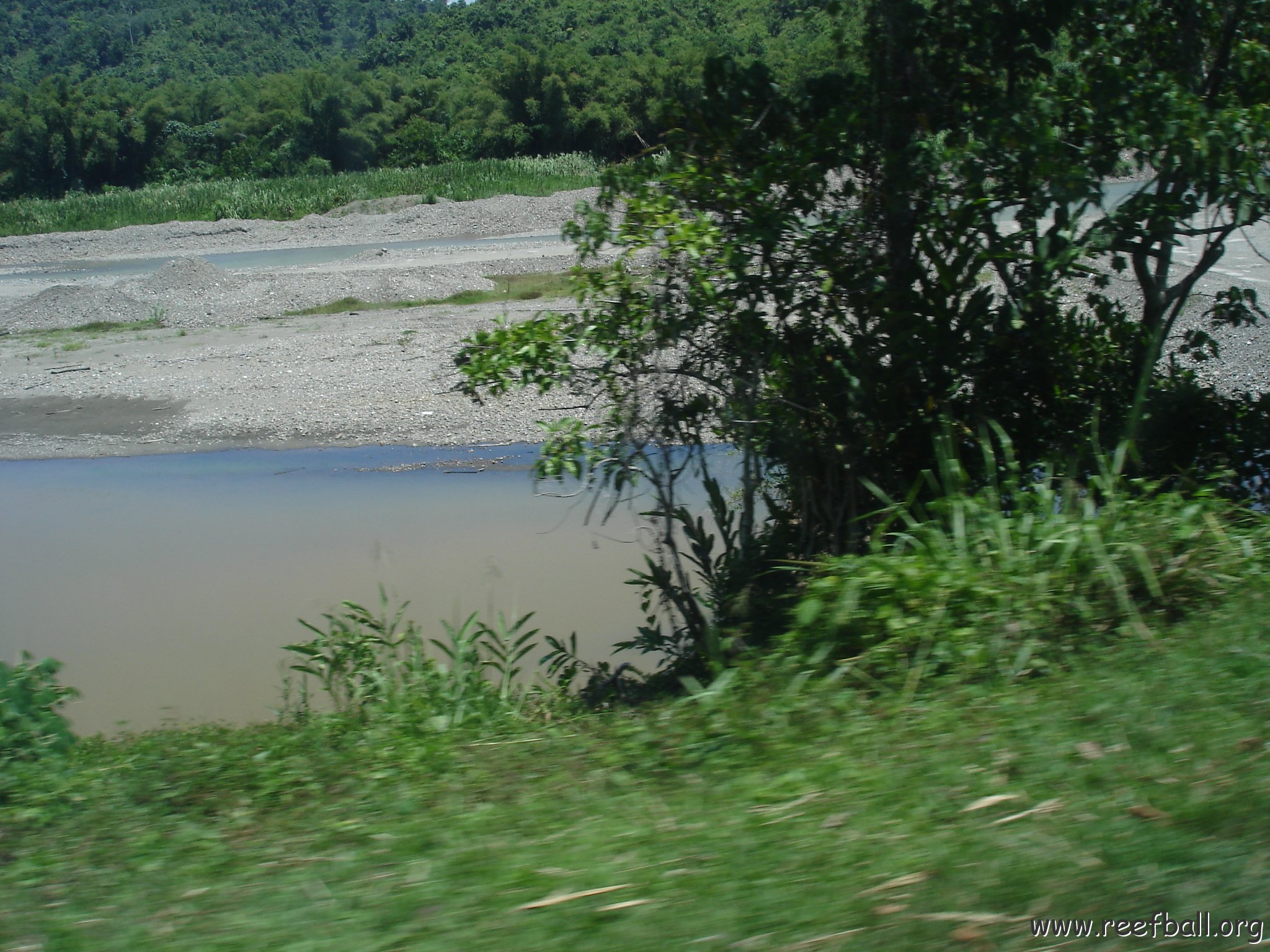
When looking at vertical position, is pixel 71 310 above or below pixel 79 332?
above

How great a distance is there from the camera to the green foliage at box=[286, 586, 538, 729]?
5.27m

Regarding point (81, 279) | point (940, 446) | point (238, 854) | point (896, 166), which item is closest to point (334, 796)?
point (238, 854)

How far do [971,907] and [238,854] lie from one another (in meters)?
2.17

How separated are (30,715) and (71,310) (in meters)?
17.5

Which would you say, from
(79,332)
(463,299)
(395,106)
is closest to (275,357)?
(463,299)

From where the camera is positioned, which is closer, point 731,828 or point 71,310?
point 731,828

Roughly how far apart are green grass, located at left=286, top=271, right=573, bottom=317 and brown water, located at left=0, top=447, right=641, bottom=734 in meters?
8.01

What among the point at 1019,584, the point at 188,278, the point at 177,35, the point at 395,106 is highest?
the point at 177,35

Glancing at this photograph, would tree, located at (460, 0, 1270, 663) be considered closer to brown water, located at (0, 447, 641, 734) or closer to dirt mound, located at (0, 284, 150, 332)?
brown water, located at (0, 447, 641, 734)

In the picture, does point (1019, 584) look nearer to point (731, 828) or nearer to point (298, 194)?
point (731, 828)

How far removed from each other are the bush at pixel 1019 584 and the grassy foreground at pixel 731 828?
22 centimetres

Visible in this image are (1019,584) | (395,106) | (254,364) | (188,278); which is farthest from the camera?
(395,106)

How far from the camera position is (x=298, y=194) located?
1890 inches

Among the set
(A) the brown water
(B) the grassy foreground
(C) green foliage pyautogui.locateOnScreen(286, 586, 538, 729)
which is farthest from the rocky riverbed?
(B) the grassy foreground
